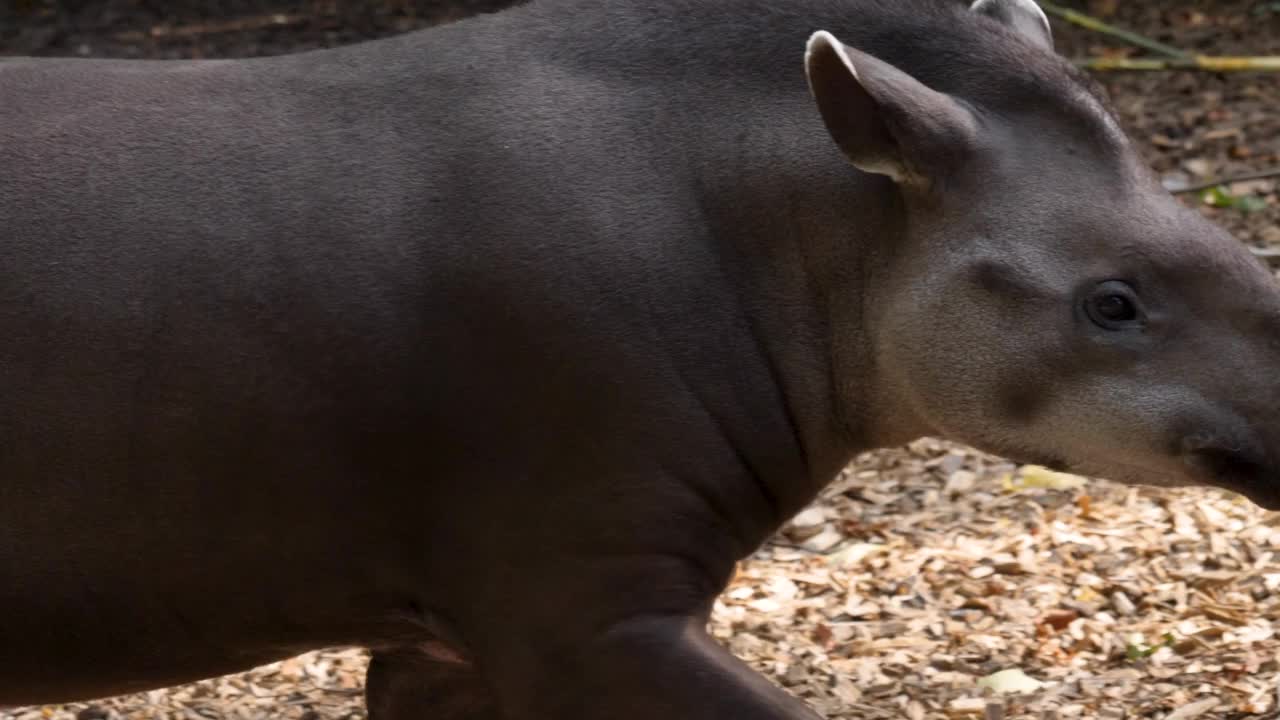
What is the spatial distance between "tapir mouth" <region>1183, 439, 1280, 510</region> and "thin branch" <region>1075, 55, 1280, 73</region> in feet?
19.6

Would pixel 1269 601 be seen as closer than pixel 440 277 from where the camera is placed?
No

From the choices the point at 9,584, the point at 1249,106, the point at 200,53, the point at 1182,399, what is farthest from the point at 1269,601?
the point at 200,53

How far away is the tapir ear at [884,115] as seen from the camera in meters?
3.98

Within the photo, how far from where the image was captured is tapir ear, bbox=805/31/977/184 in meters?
3.98

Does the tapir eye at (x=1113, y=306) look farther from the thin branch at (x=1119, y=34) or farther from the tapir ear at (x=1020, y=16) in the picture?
the thin branch at (x=1119, y=34)

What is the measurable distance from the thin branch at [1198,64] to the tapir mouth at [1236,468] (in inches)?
235

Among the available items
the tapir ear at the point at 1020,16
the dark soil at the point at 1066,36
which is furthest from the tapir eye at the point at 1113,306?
the dark soil at the point at 1066,36

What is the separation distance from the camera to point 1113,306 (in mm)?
4141

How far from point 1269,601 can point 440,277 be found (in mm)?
3076

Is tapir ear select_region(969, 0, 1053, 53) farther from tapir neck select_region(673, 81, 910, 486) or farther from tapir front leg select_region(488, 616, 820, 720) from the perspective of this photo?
tapir front leg select_region(488, 616, 820, 720)

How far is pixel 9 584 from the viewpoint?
4.11 meters

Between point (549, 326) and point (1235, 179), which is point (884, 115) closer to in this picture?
point (549, 326)

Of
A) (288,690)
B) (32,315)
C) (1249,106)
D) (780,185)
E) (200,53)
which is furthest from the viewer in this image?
(200,53)

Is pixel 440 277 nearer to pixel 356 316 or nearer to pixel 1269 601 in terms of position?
pixel 356 316
